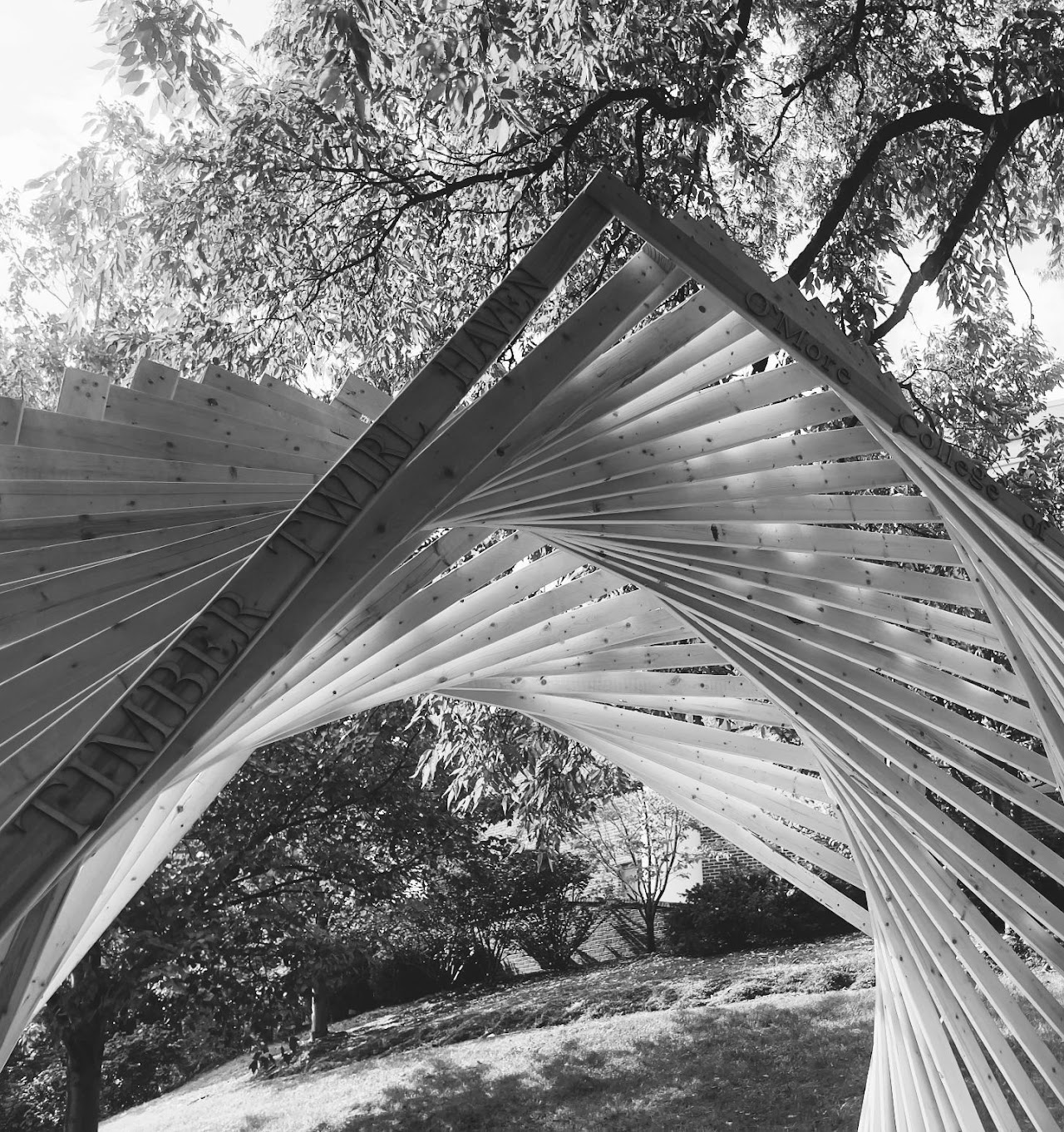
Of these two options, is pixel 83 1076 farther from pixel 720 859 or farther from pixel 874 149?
pixel 720 859

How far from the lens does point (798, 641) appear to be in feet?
14.8

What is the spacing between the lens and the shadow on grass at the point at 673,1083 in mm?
8047

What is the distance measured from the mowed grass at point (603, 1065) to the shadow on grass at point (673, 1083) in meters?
0.02

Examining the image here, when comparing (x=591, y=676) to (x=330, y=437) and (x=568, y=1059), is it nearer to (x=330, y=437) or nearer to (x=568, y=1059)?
(x=330, y=437)

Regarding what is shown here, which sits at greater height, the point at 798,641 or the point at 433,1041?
the point at 798,641

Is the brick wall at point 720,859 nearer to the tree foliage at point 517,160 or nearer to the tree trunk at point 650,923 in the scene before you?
the tree trunk at point 650,923

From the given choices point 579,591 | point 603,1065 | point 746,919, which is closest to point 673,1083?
point 603,1065

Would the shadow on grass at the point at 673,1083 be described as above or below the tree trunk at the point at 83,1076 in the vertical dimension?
below

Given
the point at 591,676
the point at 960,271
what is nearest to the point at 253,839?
the point at 591,676

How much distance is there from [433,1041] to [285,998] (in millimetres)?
3505

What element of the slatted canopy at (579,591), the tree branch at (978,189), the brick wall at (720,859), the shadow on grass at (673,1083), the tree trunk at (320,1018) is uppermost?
the tree branch at (978,189)

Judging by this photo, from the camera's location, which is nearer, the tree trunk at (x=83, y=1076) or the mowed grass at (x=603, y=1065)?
the tree trunk at (x=83, y=1076)

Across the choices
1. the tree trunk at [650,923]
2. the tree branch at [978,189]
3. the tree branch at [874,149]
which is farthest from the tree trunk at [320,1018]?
the tree branch at [978,189]

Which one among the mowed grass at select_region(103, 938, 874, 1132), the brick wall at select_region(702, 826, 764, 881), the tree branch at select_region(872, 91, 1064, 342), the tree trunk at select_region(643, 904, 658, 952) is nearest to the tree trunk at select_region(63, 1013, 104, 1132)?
the mowed grass at select_region(103, 938, 874, 1132)
